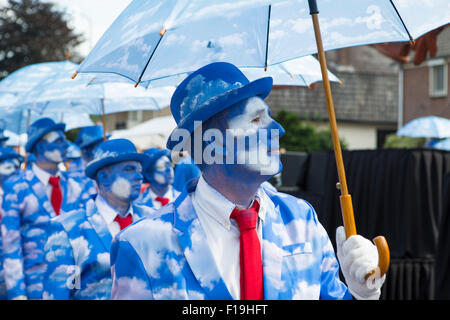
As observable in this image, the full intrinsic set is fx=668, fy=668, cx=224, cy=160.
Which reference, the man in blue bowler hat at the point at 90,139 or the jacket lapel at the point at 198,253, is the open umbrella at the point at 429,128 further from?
the jacket lapel at the point at 198,253

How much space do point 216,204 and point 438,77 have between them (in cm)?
2813

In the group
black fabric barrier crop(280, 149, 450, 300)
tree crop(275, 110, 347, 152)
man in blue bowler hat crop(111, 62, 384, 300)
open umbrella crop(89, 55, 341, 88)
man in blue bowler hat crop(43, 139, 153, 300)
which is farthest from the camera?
tree crop(275, 110, 347, 152)

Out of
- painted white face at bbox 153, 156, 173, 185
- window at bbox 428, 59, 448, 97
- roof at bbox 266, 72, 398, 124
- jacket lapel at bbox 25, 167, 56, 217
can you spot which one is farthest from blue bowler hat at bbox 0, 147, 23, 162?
roof at bbox 266, 72, 398, 124

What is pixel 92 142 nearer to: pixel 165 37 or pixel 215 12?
pixel 165 37

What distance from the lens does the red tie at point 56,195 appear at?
22.5ft

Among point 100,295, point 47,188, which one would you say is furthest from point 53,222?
point 47,188

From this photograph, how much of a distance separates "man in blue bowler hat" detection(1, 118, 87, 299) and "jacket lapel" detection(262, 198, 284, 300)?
369 cm

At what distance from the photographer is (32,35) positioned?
24.6 metres

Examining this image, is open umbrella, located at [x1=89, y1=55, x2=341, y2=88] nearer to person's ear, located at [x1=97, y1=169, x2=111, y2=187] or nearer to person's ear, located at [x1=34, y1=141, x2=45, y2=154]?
person's ear, located at [x1=97, y1=169, x2=111, y2=187]

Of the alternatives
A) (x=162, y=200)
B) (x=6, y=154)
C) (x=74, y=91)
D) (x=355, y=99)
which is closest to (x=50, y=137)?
(x=74, y=91)

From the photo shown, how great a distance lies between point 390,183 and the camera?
8164 millimetres

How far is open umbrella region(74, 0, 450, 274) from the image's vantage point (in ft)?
9.35

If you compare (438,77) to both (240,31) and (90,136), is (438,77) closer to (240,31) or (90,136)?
(90,136)

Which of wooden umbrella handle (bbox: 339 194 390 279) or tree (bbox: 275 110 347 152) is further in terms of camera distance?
tree (bbox: 275 110 347 152)
